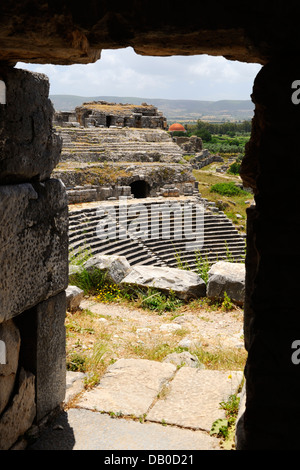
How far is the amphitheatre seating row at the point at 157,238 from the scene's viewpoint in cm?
1519

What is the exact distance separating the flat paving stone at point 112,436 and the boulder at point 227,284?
5.14 m

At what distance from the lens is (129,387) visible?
148 inches

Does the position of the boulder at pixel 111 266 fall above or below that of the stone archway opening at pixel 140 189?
below

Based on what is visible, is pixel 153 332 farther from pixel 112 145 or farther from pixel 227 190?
pixel 227 190

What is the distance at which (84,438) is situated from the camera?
298 cm

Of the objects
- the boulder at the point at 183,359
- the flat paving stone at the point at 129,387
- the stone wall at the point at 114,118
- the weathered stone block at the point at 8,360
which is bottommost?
the boulder at the point at 183,359

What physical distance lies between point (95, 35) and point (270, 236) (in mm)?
1188

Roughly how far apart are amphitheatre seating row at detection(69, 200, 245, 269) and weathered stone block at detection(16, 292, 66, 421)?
10.7 metres

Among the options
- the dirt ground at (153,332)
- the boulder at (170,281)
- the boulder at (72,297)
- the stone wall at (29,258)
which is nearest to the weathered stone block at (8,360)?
the stone wall at (29,258)

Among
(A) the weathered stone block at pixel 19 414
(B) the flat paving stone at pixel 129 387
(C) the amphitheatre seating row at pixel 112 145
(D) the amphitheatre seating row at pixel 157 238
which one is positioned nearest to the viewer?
(A) the weathered stone block at pixel 19 414

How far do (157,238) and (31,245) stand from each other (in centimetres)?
1446

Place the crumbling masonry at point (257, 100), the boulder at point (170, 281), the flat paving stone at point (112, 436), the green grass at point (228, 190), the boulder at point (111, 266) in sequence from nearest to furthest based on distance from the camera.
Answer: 1. the crumbling masonry at point (257, 100)
2. the flat paving stone at point (112, 436)
3. the boulder at point (170, 281)
4. the boulder at point (111, 266)
5. the green grass at point (228, 190)

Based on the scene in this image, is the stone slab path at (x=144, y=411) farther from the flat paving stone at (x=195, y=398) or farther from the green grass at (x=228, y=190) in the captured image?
the green grass at (x=228, y=190)

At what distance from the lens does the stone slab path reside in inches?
115
